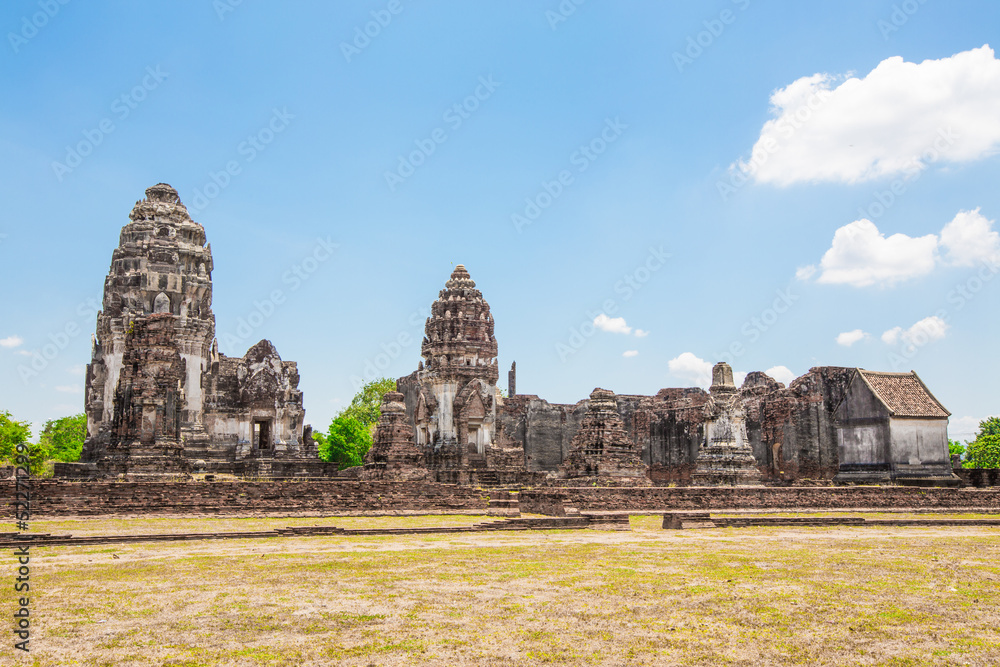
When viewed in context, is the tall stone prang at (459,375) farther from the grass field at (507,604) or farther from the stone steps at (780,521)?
the grass field at (507,604)

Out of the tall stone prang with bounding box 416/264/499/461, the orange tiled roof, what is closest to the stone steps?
the orange tiled roof

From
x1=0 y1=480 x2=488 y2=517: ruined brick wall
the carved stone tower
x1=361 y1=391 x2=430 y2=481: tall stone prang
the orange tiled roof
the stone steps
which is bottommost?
the stone steps

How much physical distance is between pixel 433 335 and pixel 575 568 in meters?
25.7

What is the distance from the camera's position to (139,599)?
303 inches

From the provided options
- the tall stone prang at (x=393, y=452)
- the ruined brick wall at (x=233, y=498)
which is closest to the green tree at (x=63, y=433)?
the tall stone prang at (x=393, y=452)

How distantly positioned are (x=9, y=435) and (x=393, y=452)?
23917mm

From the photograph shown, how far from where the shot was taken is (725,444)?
90.2ft

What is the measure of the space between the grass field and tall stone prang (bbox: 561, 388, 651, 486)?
13.9 m

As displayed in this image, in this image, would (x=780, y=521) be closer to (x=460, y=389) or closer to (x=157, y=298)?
(x=460, y=389)

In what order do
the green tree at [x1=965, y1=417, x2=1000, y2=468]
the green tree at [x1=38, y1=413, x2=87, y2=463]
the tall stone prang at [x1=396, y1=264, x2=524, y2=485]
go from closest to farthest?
the tall stone prang at [x1=396, y1=264, x2=524, y2=485], the green tree at [x1=965, y1=417, x2=1000, y2=468], the green tree at [x1=38, y1=413, x2=87, y2=463]

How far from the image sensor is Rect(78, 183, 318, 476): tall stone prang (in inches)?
1257

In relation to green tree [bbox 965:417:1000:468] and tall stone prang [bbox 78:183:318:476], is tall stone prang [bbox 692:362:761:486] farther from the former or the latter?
green tree [bbox 965:417:1000:468]

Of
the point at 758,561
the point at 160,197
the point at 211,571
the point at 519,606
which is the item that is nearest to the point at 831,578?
the point at 758,561

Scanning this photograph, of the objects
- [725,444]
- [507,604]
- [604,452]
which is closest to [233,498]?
[604,452]
